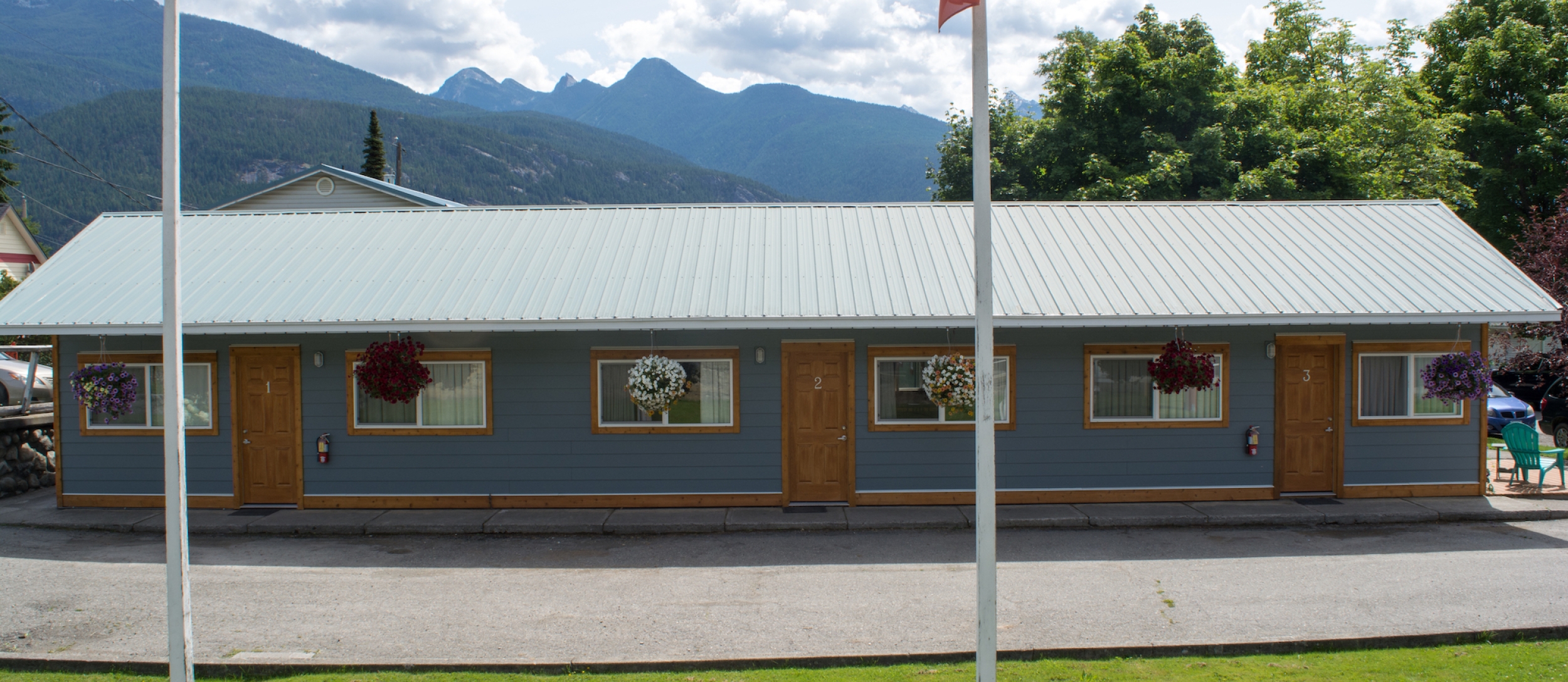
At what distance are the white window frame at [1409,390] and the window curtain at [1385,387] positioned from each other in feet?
0.04

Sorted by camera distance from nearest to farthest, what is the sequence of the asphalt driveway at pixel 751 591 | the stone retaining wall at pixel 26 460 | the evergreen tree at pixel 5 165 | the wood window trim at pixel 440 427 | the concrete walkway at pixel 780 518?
the asphalt driveway at pixel 751 591, the concrete walkway at pixel 780 518, the wood window trim at pixel 440 427, the stone retaining wall at pixel 26 460, the evergreen tree at pixel 5 165

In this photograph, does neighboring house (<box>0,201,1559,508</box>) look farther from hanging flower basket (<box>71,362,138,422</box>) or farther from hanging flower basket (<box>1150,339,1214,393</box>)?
hanging flower basket (<box>71,362,138,422</box>)

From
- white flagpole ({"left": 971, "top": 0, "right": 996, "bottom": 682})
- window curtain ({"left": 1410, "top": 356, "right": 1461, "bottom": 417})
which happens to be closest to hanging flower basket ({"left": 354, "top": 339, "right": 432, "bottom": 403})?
white flagpole ({"left": 971, "top": 0, "right": 996, "bottom": 682})

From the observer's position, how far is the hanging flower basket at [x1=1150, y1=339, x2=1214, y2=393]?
10.4 meters

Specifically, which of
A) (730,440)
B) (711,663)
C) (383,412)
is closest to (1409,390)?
(730,440)

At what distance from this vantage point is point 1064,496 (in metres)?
11.0

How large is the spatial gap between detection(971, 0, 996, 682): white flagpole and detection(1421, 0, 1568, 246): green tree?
2879cm

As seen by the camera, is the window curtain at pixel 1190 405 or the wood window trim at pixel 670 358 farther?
the window curtain at pixel 1190 405

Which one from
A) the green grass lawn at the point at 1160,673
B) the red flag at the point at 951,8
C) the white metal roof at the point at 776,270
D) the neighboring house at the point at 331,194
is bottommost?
the green grass lawn at the point at 1160,673

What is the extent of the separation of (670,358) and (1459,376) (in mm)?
Result: 9479

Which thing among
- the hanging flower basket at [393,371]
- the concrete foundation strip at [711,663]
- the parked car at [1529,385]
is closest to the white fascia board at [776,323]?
the hanging flower basket at [393,371]

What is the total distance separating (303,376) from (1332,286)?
12.9 meters

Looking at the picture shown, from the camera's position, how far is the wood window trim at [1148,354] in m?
11.0

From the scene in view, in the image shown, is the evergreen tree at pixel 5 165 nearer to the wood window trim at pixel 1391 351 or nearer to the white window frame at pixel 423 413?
the white window frame at pixel 423 413
